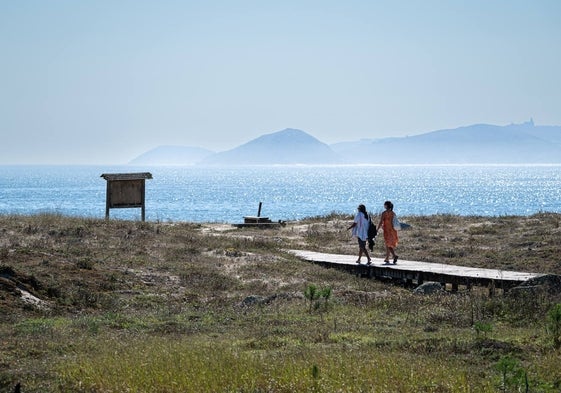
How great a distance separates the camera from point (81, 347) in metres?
14.2

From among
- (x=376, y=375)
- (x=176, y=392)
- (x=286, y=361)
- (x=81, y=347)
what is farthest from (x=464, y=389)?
(x=81, y=347)

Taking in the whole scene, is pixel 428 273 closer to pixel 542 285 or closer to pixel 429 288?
pixel 429 288

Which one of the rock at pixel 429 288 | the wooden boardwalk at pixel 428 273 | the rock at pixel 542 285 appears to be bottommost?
the rock at pixel 429 288

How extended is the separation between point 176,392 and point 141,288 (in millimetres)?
11148

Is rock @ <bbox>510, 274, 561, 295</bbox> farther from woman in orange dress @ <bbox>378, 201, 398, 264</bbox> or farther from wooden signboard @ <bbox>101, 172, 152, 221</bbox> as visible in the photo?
wooden signboard @ <bbox>101, 172, 152, 221</bbox>

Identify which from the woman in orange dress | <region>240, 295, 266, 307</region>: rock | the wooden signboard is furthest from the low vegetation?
the wooden signboard

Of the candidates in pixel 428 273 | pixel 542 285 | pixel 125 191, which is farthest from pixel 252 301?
pixel 125 191

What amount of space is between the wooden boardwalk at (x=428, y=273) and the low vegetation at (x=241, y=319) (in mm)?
474

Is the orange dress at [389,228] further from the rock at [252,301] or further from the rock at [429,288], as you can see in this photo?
the rock at [252,301]

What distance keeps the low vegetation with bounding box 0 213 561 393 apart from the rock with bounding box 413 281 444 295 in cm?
46

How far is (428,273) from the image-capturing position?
81.5 feet

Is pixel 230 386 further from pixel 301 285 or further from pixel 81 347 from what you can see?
pixel 301 285

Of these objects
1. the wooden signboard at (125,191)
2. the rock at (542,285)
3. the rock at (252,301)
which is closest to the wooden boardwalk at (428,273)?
the rock at (542,285)

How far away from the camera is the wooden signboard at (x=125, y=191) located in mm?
38356
